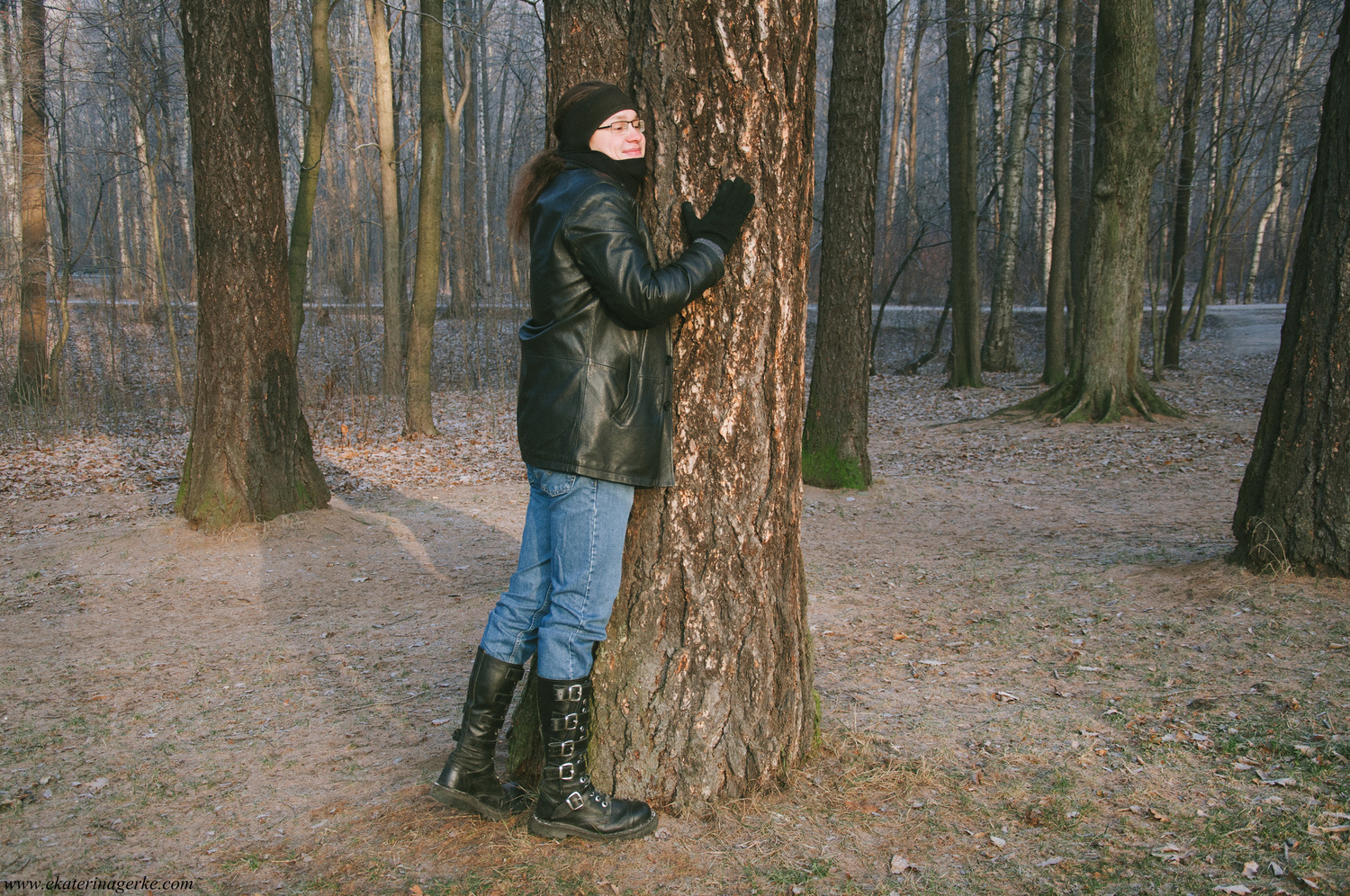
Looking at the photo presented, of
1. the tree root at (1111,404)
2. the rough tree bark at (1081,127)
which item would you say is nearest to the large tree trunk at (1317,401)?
the tree root at (1111,404)

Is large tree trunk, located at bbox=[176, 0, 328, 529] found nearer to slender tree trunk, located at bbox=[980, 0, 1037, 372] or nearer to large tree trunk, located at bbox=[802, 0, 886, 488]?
large tree trunk, located at bbox=[802, 0, 886, 488]

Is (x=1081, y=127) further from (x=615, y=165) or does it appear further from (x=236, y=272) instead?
(x=615, y=165)

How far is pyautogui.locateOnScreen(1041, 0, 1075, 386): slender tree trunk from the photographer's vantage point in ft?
50.0

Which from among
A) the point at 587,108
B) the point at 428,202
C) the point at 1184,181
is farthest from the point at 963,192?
the point at 587,108

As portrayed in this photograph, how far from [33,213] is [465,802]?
13973mm

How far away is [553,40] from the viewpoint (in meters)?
2.79

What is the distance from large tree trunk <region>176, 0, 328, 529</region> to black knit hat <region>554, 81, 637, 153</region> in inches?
196

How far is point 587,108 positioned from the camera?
249 cm

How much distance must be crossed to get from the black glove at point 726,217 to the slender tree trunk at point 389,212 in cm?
1202

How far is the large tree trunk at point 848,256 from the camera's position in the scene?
8109mm

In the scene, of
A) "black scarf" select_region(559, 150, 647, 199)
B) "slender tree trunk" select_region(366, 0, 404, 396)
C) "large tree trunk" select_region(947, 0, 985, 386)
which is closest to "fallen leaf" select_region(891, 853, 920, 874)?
"black scarf" select_region(559, 150, 647, 199)

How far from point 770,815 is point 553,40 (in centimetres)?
247

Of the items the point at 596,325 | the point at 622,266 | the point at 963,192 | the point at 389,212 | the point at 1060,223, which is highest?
the point at 963,192

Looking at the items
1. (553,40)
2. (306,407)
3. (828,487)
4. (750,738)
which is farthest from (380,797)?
(306,407)
